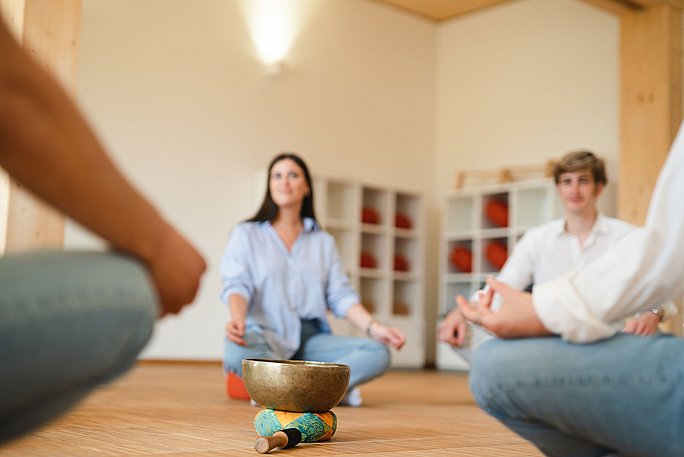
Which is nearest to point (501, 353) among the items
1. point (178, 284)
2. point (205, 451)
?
point (178, 284)

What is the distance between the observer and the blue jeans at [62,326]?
62cm

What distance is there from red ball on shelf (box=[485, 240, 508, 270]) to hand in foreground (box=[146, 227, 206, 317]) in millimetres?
5624

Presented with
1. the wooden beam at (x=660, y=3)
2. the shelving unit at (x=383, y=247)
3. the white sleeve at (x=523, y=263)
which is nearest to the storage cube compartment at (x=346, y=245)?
the shelving unit at (x=383, y=247)

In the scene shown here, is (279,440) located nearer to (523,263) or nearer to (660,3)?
(523,263)

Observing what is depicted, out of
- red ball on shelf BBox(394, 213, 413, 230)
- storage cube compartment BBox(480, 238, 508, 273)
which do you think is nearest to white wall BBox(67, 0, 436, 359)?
red ball on shelf BBox(394, 213, 413, 230)

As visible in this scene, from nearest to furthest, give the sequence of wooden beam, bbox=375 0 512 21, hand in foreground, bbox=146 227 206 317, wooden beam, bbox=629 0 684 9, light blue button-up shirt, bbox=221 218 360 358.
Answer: hand in foreground, bbox=146 227 206 317, light blue button-up shirt, bbox=221 218 360 358, wooden beam, bbox=629 0 684 9, wooden beam, bbox=375 0 512 21

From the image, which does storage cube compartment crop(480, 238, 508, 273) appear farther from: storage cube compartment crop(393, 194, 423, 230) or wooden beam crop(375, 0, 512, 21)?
wooden beam crop(375, 0, 512, 21)

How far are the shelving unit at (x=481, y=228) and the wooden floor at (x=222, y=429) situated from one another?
2.82 metres

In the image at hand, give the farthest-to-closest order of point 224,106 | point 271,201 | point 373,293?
point 373,293, point 224,106, point 271,201

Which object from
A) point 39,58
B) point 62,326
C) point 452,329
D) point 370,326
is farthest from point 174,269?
point 39,58

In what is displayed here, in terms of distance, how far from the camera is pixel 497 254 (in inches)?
248

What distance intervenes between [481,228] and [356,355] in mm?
3627

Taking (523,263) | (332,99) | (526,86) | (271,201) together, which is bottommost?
(523,263)

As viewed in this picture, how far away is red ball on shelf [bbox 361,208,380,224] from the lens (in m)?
6.52
